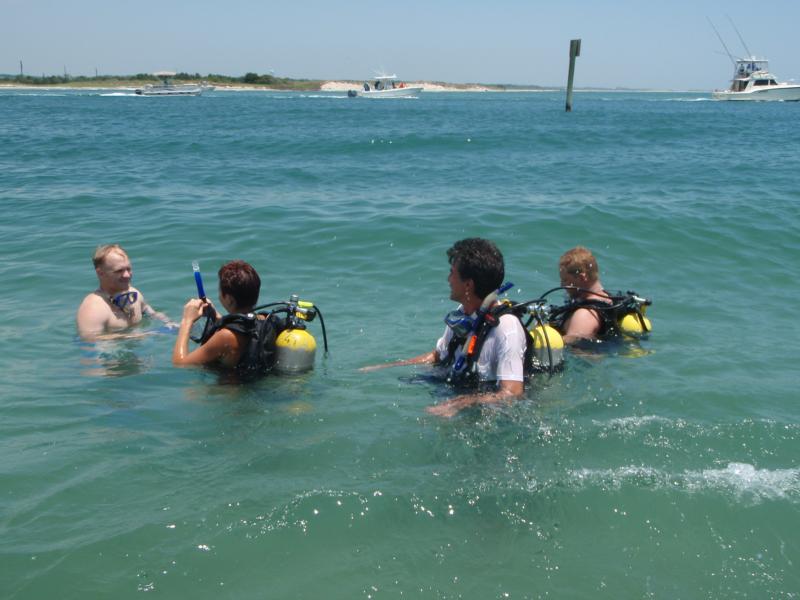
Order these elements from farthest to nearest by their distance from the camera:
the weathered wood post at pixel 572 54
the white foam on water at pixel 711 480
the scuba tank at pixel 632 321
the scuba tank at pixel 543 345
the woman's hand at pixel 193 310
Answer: the weathered wood post at pixel 572 54
the scuba tank at pixel 632 321
the woman's hand at pixel 193 310
the scuba tank at pixel 543 345
the white foam on water at pixel 711 480

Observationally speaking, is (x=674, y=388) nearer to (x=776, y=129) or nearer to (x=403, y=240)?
(x=403, y=240)

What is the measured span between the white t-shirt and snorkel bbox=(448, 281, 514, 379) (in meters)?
0.09

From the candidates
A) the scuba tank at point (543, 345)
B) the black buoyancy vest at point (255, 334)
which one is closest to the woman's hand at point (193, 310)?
the black buoyancy vest at point (255, 334)

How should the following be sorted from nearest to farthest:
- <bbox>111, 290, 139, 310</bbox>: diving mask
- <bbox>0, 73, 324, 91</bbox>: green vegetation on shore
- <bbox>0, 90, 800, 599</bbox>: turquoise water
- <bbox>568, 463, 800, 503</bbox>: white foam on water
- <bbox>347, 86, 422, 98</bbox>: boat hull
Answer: <bbox>0, 90, 800, 599</bbox>: turquoise water, <bbox>568, 463, 800, 503</bbox>: white foam on water, <bbox>111, 290, 139, 310</bbox>: diving mask, <bbox>347, 86, 422, 98</bbox>: boat hull, <bbox>0, 73, 324, 91</bbox>: green vegetation on shore

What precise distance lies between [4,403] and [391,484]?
3339mm

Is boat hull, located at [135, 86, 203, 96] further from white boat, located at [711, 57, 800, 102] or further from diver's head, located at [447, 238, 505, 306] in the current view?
diver's head, located at [447, 238, 505, 306]

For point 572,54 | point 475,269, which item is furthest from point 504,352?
point 572,54

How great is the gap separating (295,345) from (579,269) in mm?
2584

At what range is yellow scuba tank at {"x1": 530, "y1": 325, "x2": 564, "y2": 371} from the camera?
542 centimetres

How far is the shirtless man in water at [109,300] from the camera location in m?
6.96

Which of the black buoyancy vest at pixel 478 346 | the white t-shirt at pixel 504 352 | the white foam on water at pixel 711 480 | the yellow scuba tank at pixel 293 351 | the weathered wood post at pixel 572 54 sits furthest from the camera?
the weathered wood post at pixel 572 54

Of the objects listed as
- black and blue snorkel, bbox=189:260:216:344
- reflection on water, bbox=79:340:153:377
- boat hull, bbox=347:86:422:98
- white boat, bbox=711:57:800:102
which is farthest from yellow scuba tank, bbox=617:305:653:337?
boat hull, bbox=347:86:422:98

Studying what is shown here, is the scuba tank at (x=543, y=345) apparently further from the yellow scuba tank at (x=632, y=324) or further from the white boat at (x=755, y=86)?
the white boat at (x=755, y=86)

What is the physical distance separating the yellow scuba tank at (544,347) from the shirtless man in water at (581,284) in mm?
902
